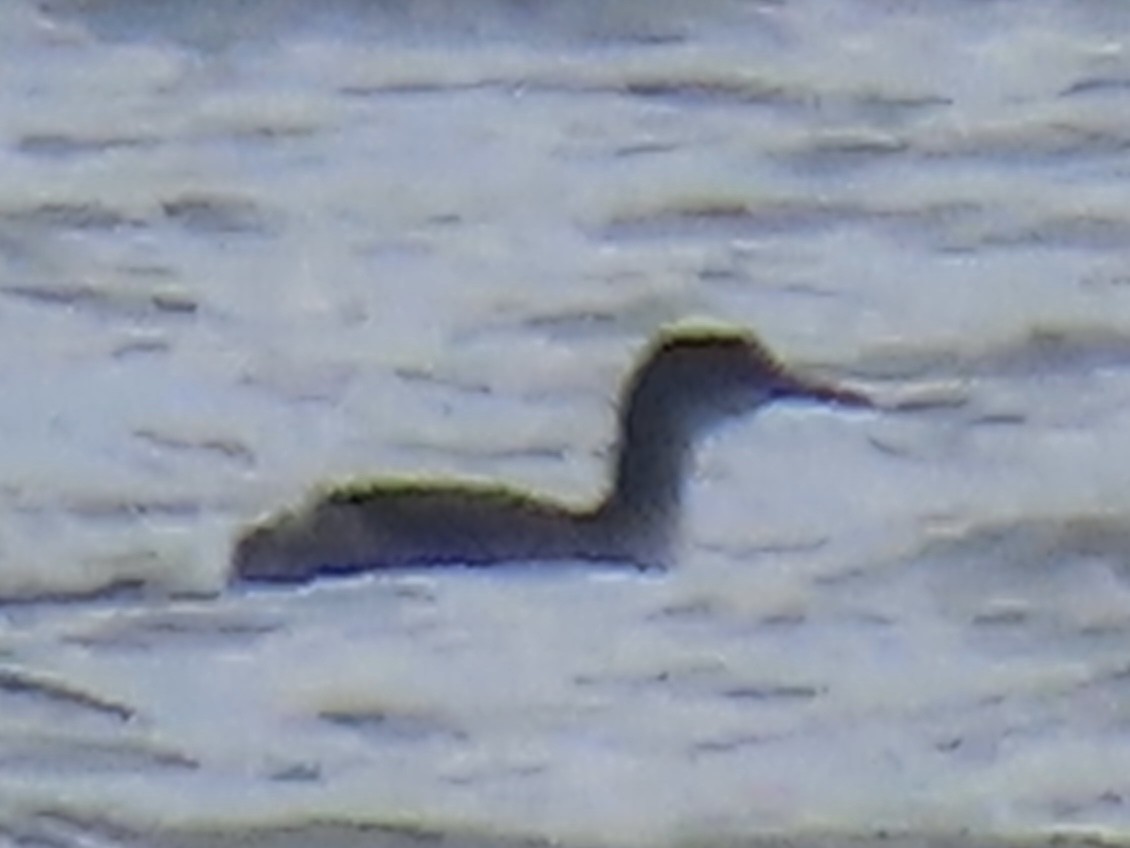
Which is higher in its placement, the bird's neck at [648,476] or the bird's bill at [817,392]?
the bird's bill at [817,392]

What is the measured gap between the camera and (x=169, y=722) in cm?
35

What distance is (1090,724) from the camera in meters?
0.34

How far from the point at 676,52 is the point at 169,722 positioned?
0.31 feet

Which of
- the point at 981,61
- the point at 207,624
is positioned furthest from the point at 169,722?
the point at 981,61

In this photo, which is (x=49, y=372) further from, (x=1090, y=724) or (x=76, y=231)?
(x=1090, y=724)

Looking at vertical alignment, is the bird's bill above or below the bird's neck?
above

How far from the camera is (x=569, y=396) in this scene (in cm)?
34

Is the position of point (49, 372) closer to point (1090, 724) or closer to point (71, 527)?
point (71, 527)

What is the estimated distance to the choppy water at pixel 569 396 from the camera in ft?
1.10

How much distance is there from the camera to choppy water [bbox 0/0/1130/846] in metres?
0.34

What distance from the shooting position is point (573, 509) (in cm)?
35

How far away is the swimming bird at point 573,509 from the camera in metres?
0.34

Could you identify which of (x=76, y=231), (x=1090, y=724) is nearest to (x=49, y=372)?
(x=76, y=231)

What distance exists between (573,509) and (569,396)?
0.01m
